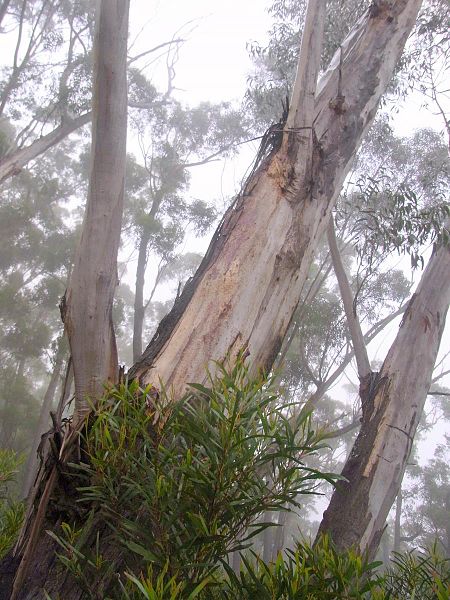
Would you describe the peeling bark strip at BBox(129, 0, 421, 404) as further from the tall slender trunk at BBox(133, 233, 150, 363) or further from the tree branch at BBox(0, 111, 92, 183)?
the tree branch at BBox(0, 111, 92, 183)

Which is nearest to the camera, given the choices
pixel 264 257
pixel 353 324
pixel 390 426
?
pixel 264 257

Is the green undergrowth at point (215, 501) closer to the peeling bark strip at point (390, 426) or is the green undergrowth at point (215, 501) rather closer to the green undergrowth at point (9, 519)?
the green undergrowth at point (9, 519)

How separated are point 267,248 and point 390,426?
1460 millimetres

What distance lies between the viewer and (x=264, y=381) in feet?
3.19

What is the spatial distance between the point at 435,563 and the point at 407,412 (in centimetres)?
207

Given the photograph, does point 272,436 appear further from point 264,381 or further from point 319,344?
point 319,344

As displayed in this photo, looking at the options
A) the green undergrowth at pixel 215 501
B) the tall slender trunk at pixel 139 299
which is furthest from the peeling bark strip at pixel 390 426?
the tall slender trunk at pixel 139 299

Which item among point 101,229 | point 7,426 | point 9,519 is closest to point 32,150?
point 7,426

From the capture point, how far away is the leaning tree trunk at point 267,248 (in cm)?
164

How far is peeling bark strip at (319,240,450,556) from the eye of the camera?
265cm

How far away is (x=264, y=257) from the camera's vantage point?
1.97m

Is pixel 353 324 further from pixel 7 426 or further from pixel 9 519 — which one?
pixel 7 426

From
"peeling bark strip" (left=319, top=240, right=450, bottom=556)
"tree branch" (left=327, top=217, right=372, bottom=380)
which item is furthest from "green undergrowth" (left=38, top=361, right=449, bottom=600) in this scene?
"tree branch" (left=327, top=217, right=372, bottom=380)

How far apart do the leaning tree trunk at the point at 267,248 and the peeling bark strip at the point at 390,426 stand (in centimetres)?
113
